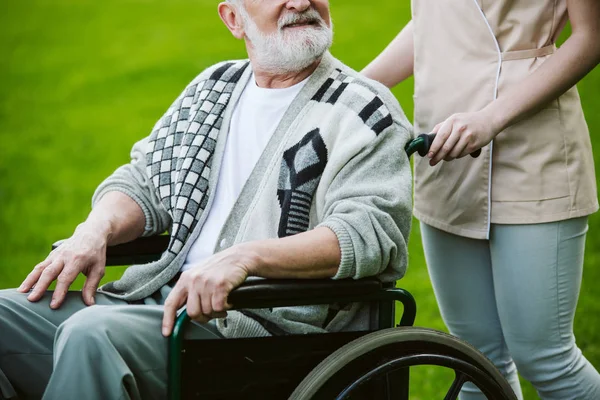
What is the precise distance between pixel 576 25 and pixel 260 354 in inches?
41.6

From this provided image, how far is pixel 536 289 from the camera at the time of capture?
96.7 inches

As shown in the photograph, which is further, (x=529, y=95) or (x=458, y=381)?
(x=529, y=95)

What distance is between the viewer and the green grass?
5.74 metres

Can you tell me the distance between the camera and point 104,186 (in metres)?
2.73

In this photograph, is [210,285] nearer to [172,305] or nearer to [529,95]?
[172,305]

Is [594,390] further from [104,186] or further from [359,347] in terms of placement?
[104,186]

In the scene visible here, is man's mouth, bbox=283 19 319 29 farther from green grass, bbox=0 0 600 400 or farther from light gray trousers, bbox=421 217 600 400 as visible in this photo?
green grass, bbox=0 0 600 400

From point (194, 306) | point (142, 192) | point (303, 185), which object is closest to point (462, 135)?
point (303, 185)

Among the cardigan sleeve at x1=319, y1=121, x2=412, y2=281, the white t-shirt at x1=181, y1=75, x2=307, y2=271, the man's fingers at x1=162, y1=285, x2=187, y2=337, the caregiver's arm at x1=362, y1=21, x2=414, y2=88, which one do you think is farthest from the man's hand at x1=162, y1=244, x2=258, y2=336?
the caregiver's arm at x1=362, y1=21, x2=414, y2=88

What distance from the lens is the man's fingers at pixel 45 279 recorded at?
2434mm

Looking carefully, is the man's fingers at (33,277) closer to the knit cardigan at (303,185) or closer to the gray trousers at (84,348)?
the gray trousers at (84,348)

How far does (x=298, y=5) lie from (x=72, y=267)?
0.87 meters

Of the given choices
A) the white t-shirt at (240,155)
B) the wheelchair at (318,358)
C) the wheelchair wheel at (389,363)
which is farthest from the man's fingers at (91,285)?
the wheelchair wheel at (389,363)

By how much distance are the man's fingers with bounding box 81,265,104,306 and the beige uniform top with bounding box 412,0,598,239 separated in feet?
3.04
